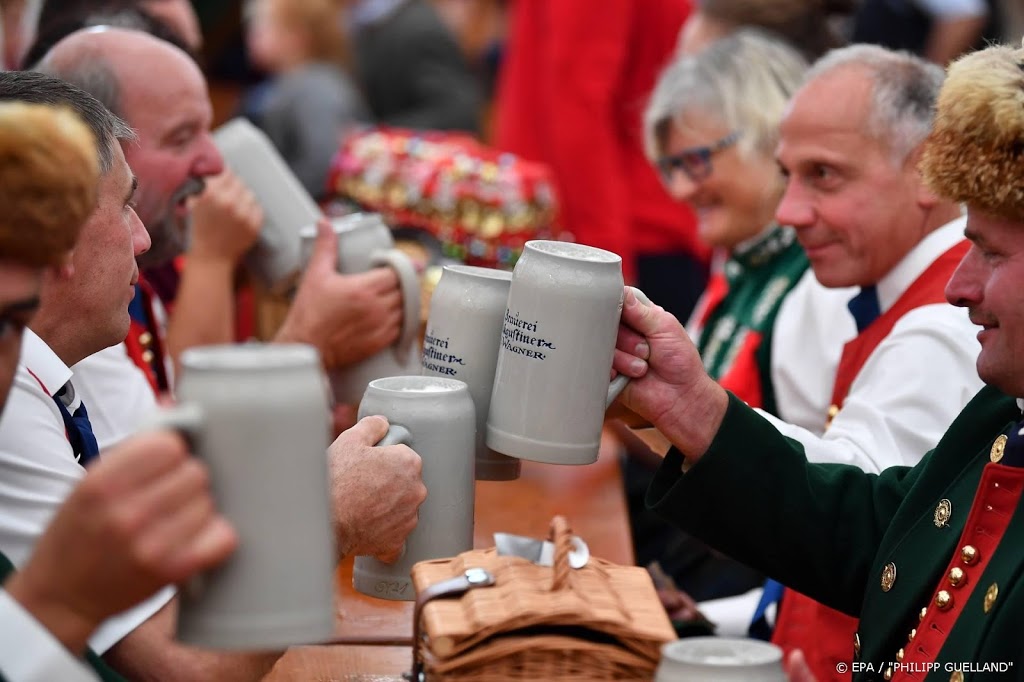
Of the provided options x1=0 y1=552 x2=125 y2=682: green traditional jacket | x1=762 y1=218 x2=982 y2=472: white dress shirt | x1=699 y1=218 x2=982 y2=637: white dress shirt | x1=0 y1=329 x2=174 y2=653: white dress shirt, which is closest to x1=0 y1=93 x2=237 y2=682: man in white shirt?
x1=0 y1=552 x2=125 y2=682: green traditional jacket

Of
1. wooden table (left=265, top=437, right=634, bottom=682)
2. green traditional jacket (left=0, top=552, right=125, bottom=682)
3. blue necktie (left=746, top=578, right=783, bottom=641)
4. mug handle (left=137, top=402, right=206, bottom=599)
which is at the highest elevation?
mug handle (left=137, top=402, right=206, bottom=599)

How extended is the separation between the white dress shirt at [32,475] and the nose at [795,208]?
134 centimetres

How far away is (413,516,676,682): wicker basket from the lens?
1.24 meters

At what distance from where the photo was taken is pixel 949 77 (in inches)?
60.7

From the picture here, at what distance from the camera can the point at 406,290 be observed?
2348 mm

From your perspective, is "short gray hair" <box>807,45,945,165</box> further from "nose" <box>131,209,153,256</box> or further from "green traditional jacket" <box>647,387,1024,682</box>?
"nose" <box>131,209,153,256</box>

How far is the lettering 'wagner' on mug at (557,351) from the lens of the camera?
1.53 metres

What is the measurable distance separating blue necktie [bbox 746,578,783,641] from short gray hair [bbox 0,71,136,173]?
138cm

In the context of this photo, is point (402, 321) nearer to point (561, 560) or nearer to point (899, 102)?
point (899, 102)

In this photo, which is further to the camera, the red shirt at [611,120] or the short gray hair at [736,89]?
the red shirt at [611,120]

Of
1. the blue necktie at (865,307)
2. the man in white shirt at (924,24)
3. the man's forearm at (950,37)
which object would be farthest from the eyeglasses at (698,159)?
the man's forearm at (950,37)

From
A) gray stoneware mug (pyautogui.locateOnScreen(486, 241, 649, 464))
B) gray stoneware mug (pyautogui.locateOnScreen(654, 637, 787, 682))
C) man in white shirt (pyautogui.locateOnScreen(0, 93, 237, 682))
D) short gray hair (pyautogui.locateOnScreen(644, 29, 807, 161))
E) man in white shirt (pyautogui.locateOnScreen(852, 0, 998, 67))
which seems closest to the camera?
man in white shirt (pyautogui.locateOnScreen(0, 93, 237, 682))

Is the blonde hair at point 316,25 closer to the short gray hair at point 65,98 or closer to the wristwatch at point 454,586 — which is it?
the short gray hair at point 65,98

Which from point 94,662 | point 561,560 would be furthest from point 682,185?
point 94,662
